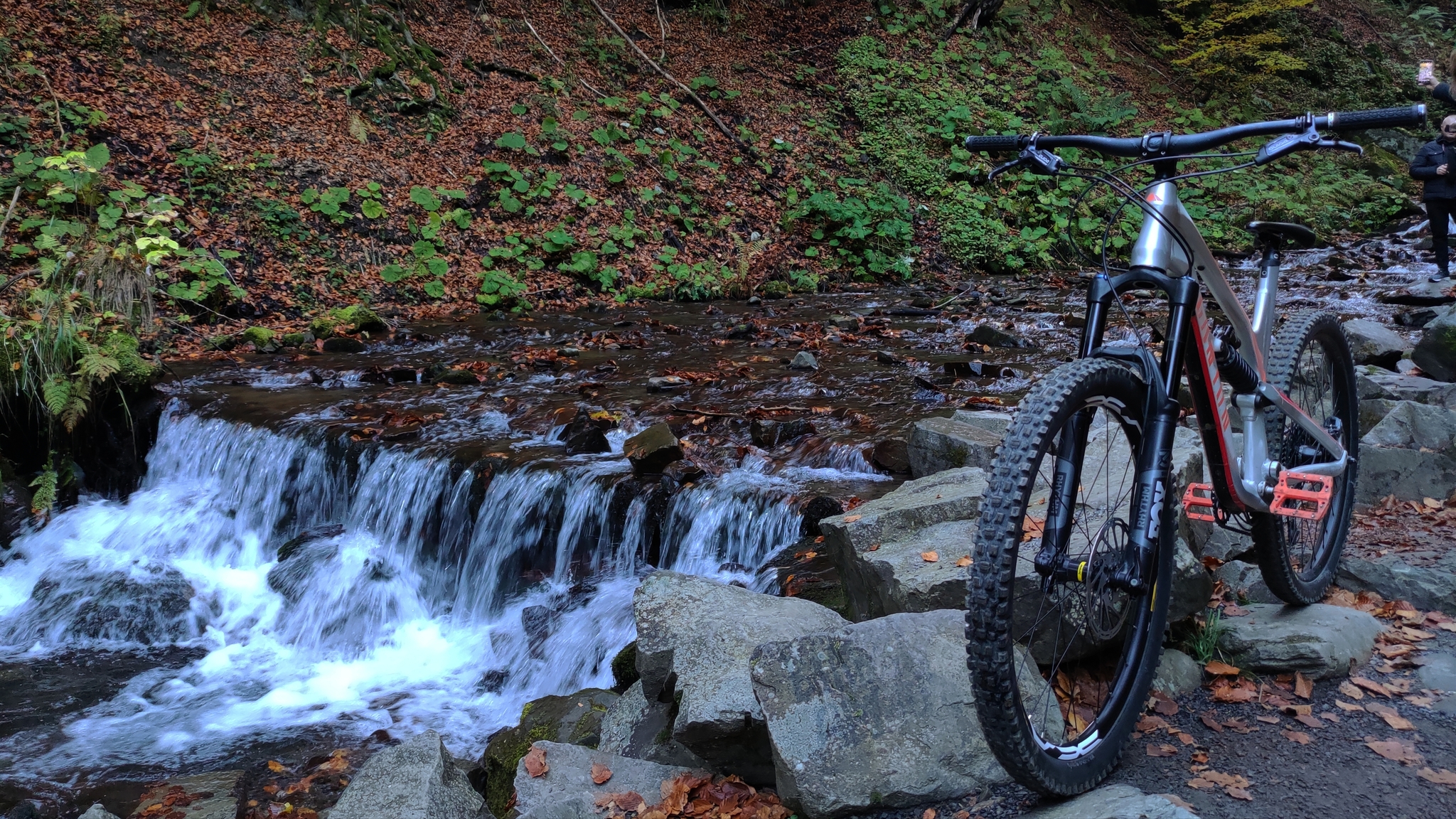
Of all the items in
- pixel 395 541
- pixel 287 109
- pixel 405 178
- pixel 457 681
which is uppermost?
pixel 287 109

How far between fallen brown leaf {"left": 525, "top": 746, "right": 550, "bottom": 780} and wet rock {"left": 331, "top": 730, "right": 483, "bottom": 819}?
0.48m

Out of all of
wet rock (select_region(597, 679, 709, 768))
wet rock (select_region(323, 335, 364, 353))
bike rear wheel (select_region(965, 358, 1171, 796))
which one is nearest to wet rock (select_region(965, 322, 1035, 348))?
wet rock (select_region(323, 335, 364, 353))

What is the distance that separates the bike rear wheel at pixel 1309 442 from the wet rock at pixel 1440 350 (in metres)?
3.26

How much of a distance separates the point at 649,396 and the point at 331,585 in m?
3.06

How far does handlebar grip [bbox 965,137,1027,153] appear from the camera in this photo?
9.70 feet

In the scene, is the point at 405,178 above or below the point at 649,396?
above

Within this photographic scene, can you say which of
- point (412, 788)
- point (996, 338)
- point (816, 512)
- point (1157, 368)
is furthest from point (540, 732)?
point (996, 338)

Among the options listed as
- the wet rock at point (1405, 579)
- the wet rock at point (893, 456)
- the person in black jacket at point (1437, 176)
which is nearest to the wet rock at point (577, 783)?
the wet rock at point (1405, 579)

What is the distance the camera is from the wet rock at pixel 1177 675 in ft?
10.9

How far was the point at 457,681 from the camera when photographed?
5.95m

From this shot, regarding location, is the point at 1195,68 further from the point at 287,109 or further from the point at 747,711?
the point at 747,711

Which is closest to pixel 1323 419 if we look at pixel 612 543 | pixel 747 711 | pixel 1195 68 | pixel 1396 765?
pixel 1396 765

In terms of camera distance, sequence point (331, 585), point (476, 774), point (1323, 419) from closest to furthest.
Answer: point (1323, 419) < point (476, 774) < point (331, 585)

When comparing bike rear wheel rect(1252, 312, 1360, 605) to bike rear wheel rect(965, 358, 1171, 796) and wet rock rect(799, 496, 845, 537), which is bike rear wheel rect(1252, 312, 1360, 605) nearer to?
bike rear wheel rect(965, 358, 1171, 796)
